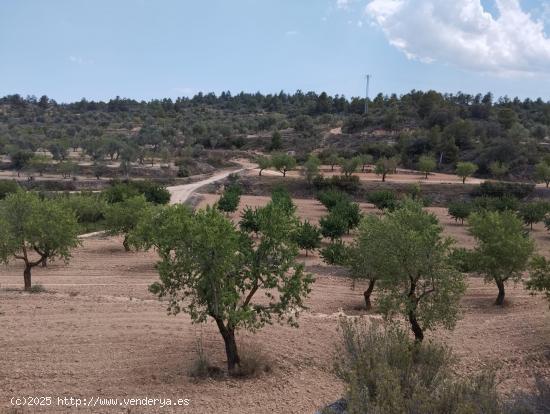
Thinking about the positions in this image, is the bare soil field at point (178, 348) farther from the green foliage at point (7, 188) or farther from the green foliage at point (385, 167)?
the green foliage at point (385, 167)

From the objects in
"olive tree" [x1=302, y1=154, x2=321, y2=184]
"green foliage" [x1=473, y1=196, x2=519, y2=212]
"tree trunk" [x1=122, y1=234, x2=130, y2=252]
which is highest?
"olive tree" [x1=302, y1=154, x2=321, y2=184]

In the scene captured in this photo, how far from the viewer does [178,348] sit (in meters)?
16.3

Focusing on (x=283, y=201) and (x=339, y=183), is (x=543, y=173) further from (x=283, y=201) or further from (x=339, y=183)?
(x=283, y=201)

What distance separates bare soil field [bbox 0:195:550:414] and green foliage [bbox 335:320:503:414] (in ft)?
8.65

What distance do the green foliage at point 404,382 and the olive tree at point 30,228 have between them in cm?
1661

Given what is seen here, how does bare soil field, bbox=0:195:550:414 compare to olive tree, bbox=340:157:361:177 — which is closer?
bare soil field, bbox=0:195:550:414

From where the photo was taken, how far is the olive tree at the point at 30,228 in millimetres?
23875

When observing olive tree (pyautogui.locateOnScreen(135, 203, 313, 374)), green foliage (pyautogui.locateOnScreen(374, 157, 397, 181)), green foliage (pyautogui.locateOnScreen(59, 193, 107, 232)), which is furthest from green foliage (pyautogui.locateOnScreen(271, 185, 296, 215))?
green foliage (pyautogui.locateOnScreen(59, 193, 107, 232))

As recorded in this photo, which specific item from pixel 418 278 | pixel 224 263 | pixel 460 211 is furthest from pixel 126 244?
pixel 460 211

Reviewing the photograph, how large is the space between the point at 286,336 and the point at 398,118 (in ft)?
342

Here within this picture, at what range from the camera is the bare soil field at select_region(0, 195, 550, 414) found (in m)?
→ 13.4

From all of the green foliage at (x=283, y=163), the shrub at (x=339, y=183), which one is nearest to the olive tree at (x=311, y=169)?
the shrub at (x=339, y=183)

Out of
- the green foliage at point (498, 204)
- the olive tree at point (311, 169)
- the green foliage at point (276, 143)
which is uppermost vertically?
the green foliage at point (276, 143)

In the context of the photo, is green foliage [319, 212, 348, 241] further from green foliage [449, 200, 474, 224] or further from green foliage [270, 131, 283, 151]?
green foliage [270, 131, 283, 151]
